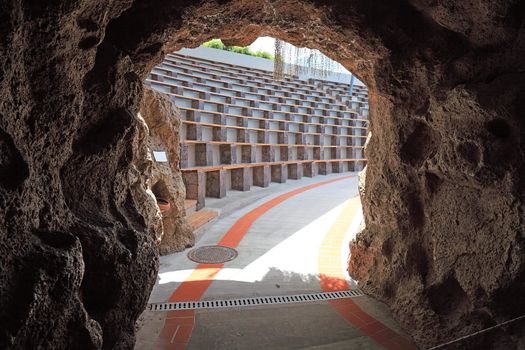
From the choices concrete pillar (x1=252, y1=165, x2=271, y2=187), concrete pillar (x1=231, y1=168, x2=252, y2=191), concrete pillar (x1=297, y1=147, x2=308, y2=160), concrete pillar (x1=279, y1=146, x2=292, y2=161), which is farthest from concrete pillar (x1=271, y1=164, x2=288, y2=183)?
concrete pillar (x1=231, y1=168, x2=252, y2=191)

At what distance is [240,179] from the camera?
9.63m

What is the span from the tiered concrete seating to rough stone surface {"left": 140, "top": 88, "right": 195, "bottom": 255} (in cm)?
169

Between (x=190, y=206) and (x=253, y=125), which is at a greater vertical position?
(x=253, y=125)

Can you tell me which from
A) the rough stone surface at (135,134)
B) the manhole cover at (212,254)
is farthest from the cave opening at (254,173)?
the rough stone surface at (135,134)

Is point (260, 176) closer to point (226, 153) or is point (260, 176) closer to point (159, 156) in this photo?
point (226, 153)

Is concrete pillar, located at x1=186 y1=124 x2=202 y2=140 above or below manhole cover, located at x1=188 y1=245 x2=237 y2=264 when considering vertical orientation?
above

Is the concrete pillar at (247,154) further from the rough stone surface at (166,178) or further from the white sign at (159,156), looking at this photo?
the white sign at (159,156)

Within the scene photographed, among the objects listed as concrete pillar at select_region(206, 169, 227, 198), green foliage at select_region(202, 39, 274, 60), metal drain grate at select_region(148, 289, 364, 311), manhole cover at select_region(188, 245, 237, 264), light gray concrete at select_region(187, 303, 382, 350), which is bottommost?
light gray concrete at select_region(187, 303, 382, 350)

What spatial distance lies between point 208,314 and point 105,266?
1539mm

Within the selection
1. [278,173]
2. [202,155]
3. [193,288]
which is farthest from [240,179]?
[193,288]

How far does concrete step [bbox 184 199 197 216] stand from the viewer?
6477 mm

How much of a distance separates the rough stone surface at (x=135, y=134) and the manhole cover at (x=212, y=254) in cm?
183

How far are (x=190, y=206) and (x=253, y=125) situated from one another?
17.8 ft

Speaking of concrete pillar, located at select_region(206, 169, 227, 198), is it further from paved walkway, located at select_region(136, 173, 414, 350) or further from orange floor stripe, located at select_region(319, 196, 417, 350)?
orange floor stripe, located at select_region(319, 196, 417, 350)
